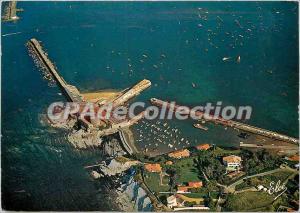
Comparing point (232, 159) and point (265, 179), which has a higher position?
point (232, 159)

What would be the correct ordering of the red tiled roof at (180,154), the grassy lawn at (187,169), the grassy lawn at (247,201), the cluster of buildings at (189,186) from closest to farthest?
the grassy lawn at (247,201) < the cluster of buildings at (189,186) < the grassy lawn at (187,169) < the red tiled roof at (180,154)

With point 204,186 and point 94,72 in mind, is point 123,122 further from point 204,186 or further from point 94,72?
point 204,186

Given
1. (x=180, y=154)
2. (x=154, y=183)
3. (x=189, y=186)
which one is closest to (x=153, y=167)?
(x=154, y=183)

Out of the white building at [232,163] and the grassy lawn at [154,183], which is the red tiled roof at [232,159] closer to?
the white building at [232,163]

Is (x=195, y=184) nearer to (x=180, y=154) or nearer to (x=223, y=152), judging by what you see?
(x=180, y=154)

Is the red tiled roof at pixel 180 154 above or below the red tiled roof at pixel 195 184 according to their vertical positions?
above

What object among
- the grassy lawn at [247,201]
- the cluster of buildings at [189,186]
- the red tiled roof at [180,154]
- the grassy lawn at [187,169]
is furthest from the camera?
the red tiled roof at [180,154]

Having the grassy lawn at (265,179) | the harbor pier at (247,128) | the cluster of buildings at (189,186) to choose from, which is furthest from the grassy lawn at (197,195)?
the harbor pier at (247,128)
